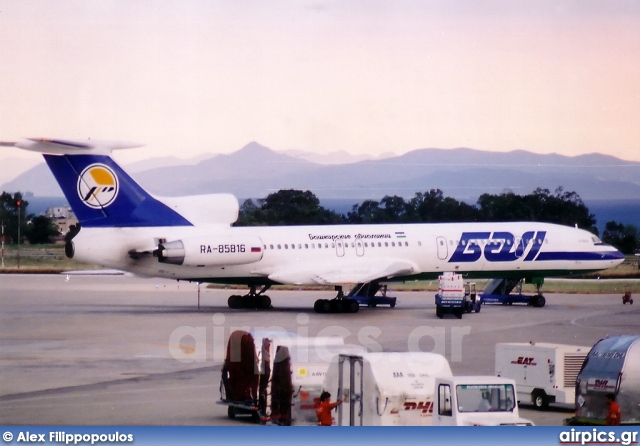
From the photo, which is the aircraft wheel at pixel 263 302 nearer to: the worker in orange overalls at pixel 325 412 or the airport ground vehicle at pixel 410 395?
the airport ground vehicle at pixel 410 395

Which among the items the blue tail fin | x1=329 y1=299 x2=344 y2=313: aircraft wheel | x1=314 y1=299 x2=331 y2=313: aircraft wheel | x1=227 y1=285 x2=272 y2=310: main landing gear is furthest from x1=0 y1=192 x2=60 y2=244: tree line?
x1=329 y1=299 x2=344 y2=313: aircraft wheel

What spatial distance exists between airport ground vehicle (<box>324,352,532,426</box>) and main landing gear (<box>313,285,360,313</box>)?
79.3 ft

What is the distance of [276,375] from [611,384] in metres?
5.88

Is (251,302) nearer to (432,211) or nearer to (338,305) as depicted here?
(338,305)

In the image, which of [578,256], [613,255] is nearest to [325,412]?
[578,256]

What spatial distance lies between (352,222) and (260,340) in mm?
28495

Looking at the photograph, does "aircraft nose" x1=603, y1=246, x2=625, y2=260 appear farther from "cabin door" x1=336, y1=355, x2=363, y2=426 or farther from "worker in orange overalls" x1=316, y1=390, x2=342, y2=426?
"worker in orange overalls" x1=316, y1=390, x2=342, y2=426

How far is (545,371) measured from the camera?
20.8 meters

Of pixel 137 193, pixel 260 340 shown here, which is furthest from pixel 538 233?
pixel 260 340

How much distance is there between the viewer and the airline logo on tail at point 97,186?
37.8 m

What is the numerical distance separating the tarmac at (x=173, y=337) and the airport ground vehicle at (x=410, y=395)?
9.35ft

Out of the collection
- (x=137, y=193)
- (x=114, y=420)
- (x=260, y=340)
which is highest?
(x=137, y=193)

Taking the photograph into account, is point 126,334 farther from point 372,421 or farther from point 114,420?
point 372,421

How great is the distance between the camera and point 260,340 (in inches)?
755
